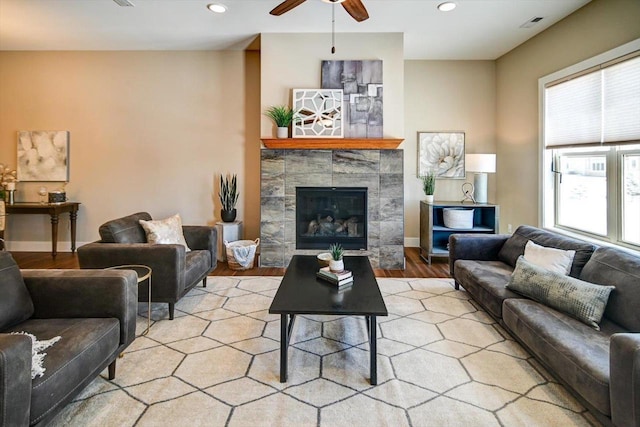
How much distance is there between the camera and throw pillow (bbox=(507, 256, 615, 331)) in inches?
82.2

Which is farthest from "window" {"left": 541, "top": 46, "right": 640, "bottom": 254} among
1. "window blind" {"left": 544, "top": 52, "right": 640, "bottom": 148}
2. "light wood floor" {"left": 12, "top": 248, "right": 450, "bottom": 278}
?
"light wood floor" {"left": 12, "top": 248, "right": 450, "bottom": 278}

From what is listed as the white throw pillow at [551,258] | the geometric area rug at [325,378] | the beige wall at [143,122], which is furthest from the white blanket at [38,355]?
the beige wall at [143,122]

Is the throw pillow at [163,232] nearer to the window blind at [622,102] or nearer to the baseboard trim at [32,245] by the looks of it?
the baseboard trim at [32,245]

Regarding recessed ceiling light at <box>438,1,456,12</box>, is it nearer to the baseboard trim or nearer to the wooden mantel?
the wooden mantel

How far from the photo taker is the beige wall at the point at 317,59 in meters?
4.59

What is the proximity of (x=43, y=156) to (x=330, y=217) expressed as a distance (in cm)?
442

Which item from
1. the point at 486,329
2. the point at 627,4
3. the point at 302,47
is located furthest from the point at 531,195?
the point at 302,47

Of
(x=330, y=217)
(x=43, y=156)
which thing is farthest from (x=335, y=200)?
(x=43, y=156)

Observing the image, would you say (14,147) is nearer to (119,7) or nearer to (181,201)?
(181,201)

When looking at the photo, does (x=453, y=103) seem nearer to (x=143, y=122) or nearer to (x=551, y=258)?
(x=551, y=258)

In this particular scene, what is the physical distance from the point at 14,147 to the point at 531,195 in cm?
747

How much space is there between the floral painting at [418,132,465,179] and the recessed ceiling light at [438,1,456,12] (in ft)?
6.61

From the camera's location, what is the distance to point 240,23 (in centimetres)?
425

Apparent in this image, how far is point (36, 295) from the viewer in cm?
200
